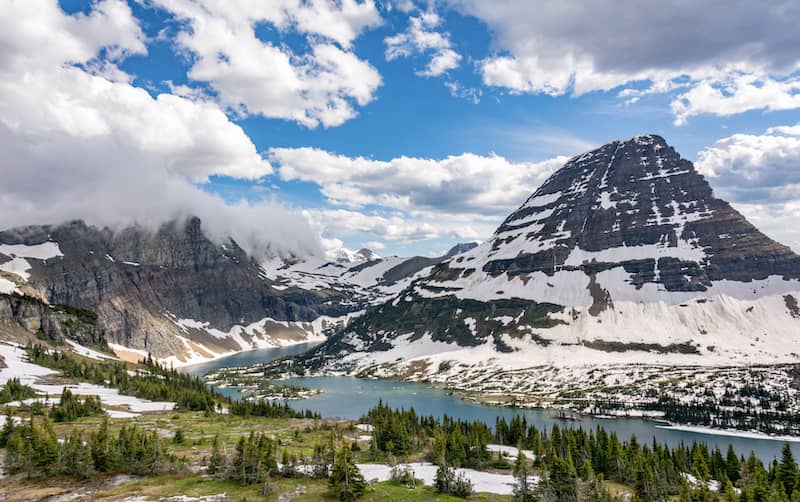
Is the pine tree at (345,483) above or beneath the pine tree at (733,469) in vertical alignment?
above

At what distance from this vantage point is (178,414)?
122 meters

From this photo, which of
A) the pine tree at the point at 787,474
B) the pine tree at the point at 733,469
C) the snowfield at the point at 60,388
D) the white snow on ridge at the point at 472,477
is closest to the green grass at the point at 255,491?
the white snow on ridge at the point at 472,477

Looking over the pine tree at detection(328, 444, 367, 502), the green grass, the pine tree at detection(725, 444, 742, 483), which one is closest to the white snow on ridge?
the green grass

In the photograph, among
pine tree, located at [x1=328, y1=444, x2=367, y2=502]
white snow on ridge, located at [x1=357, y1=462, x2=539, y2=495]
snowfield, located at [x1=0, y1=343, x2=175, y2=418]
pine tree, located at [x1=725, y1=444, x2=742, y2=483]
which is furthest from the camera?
snowfield, located at [x1=0, y1=343, x2=175, y2=418]

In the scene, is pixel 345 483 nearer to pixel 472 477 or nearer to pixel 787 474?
pixel 472 477

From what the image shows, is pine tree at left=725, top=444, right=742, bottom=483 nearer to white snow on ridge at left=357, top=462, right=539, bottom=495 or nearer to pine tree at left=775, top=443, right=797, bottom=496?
pine tree at left=775, top=443, right=797, bottom=496

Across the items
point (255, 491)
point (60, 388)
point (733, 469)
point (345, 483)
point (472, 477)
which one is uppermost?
point (60, 388)

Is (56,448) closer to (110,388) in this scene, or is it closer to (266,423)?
(266,423)

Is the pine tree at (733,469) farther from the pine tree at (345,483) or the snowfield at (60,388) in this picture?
the snowfield at (60,388)

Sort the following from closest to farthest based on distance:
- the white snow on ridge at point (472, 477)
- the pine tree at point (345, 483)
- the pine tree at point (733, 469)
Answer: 1. the pine tree at point (345, 483)
2. the white snow on ridge at point (472, 477)
3. the pine tree at point (733, 469)

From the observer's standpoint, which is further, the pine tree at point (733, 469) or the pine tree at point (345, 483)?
the pine tree at point (733, 469)

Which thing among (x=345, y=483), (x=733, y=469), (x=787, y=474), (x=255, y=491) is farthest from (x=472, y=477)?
(x=733, y=469)

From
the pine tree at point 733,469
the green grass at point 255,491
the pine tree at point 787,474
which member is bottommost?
the pine tree at point 733,469

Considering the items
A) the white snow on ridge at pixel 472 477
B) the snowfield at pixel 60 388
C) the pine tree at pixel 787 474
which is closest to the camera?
the white snow on ridge at pixel 472 477
